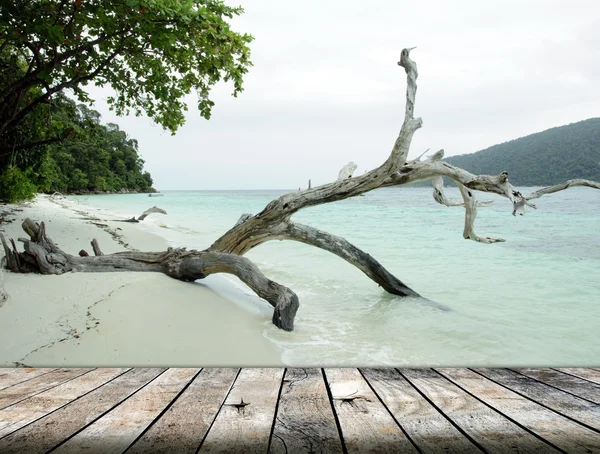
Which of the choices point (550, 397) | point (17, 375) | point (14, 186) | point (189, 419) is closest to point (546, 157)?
point (550, 397)

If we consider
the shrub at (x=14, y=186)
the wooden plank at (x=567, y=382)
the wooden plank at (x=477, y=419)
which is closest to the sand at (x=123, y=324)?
the wooden plank at (x=477, y=419)

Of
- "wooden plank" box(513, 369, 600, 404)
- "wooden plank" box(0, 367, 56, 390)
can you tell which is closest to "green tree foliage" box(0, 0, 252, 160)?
"wooden plank" box(0, 367, 56, 390)

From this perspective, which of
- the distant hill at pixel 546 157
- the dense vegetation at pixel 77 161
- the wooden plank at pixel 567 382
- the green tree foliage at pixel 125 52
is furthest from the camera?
the dense vegetation at pixel 77 161

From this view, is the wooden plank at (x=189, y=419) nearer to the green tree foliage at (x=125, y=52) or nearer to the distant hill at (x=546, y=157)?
the green tree foliage at (x=125, y=52)

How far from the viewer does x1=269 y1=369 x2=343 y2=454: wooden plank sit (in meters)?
1.33

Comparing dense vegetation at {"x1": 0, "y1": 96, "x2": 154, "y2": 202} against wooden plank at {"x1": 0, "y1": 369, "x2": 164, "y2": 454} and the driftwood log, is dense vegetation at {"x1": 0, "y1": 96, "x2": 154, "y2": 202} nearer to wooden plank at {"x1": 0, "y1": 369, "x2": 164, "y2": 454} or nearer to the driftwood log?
the driftwood log

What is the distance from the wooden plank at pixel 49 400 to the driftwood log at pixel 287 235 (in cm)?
180

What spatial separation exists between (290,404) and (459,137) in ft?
15.8

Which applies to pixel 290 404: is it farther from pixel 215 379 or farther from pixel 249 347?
pixel 249 347

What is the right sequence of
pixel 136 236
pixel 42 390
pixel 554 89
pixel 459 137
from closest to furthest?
pixel 42 390
pixel 554 89
pixel 459 137
pixel 136 236

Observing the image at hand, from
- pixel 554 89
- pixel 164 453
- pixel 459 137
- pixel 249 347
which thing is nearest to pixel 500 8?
pixel 554 89

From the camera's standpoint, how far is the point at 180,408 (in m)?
1.63

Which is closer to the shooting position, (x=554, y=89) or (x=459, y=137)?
(x=554, y=89)

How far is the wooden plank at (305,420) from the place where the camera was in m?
1.33
